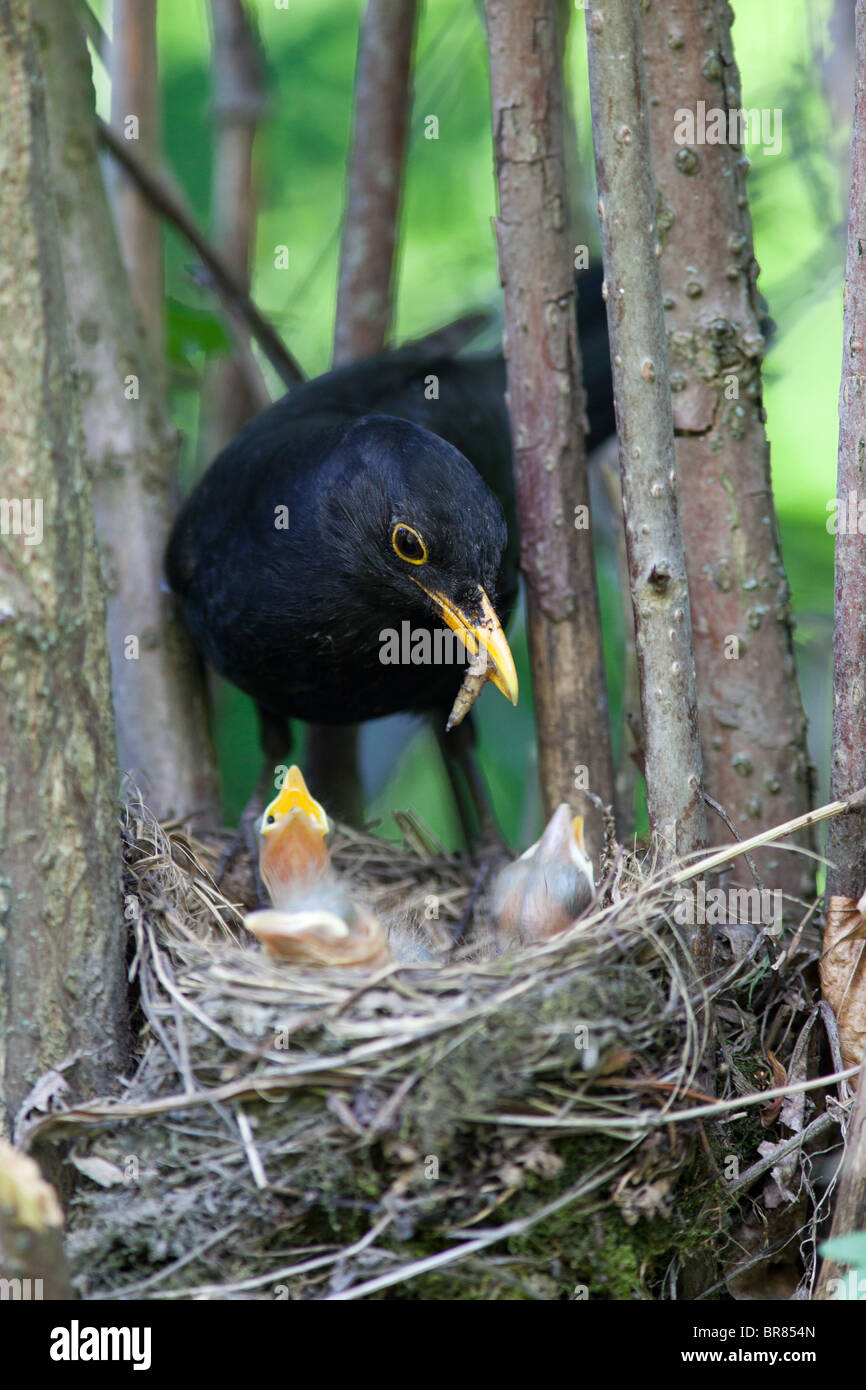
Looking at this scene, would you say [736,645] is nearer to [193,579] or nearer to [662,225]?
[662,225]

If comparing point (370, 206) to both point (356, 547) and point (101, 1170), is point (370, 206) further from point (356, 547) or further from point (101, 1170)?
point (101, 1170)

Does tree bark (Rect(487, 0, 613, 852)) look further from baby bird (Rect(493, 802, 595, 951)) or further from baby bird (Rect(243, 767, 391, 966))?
baby bird (Rect(243, 767, 391, 966))

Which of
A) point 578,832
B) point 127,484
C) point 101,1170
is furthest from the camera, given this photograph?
point 127,484

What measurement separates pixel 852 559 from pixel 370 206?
2.25 m

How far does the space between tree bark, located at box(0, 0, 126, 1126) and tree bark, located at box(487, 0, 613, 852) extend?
1202 mm

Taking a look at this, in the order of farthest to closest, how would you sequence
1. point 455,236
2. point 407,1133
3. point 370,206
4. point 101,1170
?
point 455,236
point 370,206
point 101,1170
point 407,1133

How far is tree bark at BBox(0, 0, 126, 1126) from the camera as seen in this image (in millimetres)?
1820

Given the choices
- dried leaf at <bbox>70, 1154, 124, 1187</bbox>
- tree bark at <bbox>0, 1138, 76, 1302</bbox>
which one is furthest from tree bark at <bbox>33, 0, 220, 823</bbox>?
tree bark at <bbox>0, 1138, 76, 1302</bbox>

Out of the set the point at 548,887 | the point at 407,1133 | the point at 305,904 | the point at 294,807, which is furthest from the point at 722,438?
the point at 407,1133

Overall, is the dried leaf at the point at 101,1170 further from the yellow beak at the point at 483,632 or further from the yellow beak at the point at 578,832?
the yellow beak at the point at 483,632

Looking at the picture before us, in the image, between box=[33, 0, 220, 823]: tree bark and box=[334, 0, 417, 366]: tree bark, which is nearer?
box=[33, 0, 220, 823]: tree bark

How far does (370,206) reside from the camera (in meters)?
3.93
